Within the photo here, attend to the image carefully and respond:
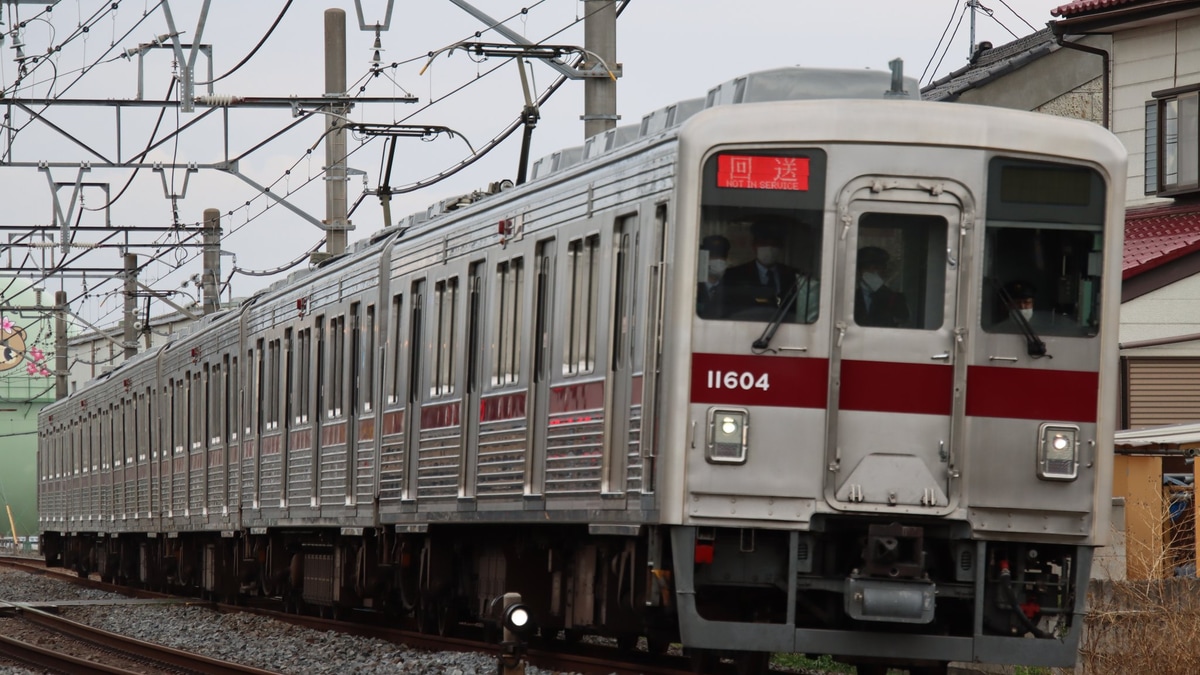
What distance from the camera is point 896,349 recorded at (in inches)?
361

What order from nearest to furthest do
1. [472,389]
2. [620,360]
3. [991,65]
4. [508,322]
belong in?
[620,360] → [508,322] → [472,389] → [991,65]

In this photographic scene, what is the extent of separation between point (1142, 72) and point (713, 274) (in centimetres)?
1343

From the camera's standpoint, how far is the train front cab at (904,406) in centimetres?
905

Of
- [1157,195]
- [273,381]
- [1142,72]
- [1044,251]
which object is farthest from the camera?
[1142,72]

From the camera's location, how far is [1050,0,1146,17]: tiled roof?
20.8m

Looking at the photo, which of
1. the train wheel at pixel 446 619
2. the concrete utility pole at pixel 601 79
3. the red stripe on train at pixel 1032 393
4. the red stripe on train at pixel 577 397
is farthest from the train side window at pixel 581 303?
the train wheel at pixel 446 619

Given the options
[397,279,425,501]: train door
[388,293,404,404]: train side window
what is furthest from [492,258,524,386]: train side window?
[388,293,404,404]: train side window

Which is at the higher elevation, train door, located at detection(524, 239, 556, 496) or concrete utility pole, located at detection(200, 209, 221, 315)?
concrete utility pole, located at detection(200, 209, 221, 315)

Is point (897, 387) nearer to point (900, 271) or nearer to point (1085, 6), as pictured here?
point (900, 271)

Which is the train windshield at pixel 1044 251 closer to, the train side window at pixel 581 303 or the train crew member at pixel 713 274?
the train crew member at pixel 713 274

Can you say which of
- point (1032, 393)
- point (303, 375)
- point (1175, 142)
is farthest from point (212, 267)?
point (1032, 393)

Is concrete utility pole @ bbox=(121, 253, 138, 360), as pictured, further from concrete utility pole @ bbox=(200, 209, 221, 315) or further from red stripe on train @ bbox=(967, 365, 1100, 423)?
red stripe on train @ bbox=(967, 365, 1100, 423)

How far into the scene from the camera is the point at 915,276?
9258 millimetres

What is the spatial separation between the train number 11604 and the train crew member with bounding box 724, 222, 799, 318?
1.12 feet
